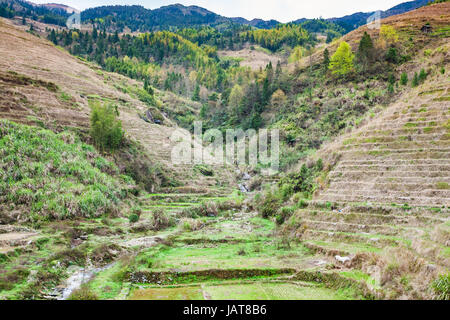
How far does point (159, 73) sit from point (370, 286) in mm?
110590

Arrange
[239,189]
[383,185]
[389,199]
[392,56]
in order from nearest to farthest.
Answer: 1. [389,199]
2. [383,185]
3. [239,189]
4. [392,56]

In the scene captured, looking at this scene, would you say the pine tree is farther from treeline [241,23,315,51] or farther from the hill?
treeline [241,23,315,51]

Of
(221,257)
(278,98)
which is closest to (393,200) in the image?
(221,257)

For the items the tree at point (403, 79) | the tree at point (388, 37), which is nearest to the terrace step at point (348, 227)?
the tree at point (403, 79)

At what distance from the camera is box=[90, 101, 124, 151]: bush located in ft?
109

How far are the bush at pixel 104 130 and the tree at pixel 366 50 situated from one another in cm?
4783

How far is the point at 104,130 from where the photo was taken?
110ft

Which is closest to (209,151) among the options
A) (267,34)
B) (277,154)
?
(277,154)

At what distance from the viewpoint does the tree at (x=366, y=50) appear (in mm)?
56750

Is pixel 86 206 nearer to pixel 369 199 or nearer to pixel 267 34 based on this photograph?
pixel 369 199

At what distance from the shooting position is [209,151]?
2291 inches

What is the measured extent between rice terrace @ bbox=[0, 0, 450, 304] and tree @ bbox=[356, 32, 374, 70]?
0.29 metres

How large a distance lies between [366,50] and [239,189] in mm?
37762

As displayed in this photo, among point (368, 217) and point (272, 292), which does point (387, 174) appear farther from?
point (272, 292)
